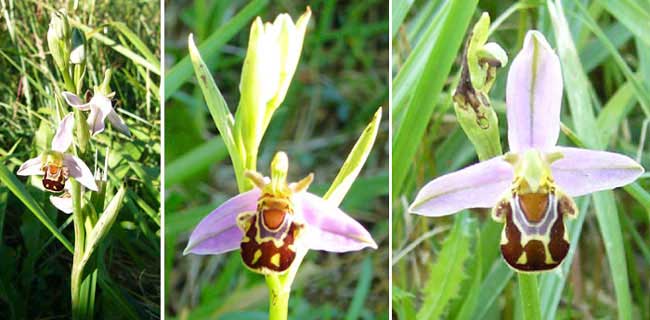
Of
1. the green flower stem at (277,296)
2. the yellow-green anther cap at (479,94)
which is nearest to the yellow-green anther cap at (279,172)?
the green flower stem at (277,296)

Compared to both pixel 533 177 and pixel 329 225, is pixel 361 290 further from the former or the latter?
pixel 533 177

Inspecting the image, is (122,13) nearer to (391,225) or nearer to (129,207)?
(129,207)

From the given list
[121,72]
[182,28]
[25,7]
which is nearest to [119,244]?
[121,72]

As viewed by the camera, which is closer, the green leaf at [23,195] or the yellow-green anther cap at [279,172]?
the yellow-green anther cap at [279,172]

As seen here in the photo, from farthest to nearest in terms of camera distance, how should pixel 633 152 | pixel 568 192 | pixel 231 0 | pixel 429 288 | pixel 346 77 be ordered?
pixel 346 77 < pixel 231 0 < pixel 633 152 < pixel 429 288 < pixel 568 192

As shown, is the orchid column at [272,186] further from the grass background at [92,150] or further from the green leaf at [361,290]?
the green leaf at [361,290]

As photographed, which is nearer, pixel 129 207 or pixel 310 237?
pixel 310 237
